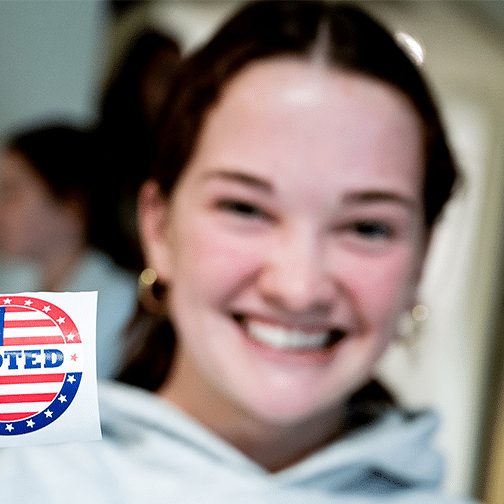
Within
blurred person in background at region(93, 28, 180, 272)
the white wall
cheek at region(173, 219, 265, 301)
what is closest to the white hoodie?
cheek at region(173, 219, 265, 301)

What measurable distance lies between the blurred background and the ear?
0.73 metres

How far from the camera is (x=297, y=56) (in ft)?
1.40

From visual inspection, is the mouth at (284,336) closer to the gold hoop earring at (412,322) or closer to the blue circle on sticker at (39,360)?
the gold hoop earring at (412,322)

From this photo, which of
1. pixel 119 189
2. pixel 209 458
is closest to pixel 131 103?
pixel 119 189

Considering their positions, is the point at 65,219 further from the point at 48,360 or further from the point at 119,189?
the point at 48,360

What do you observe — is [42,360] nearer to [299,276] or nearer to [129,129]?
[299,276]

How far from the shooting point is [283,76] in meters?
0.42

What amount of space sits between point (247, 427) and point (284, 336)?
0.09 m

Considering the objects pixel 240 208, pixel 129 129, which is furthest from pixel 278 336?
pixel 129 129

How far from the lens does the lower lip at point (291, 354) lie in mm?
419

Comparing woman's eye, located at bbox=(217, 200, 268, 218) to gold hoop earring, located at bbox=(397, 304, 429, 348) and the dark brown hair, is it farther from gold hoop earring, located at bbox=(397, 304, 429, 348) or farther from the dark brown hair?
gold hoop earring, located at bbox=(397, 304, 429, 348)

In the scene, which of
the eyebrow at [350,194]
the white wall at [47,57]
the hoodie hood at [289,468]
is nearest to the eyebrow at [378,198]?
the eyebrow at [350,194]

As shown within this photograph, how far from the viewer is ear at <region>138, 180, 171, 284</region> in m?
0.47

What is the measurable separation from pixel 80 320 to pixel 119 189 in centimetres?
73
